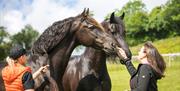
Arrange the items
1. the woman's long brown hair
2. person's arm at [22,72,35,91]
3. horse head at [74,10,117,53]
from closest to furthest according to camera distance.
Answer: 1. person's arm at [22,72,35,91]
2. the woman's long brown hair
3. horse head at [74,10,117,53]

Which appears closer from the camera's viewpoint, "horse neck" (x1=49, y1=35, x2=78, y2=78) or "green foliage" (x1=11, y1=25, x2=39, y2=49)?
"horse neck" (x1=49, y1=35, x2=78, y2=78)

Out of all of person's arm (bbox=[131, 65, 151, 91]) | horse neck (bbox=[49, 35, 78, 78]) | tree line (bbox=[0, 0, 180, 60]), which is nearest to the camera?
person's arm (bbox=[131, 65, 151, 91])

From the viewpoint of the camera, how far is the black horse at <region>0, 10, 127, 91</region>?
6270mm

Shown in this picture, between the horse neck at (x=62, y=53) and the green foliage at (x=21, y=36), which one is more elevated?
the green foliage at (x=21, y=36)

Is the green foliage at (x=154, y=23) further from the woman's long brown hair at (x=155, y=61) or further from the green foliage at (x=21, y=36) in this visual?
the woman's long brown hair at (x=155, y=61)

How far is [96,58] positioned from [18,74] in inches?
115

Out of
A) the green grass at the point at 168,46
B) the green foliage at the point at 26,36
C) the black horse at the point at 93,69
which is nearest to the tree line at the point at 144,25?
the green foliage at the point at 26,36

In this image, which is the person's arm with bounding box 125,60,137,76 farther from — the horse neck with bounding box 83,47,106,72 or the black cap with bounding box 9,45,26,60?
the black cap with bounding box 9,45,26,60

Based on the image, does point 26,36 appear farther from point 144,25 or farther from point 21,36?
point 144,25

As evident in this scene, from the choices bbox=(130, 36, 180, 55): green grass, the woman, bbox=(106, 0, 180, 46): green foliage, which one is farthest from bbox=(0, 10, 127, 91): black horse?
bbox=(106, 0, 180, 46): green foliage

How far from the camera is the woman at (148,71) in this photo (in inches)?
216

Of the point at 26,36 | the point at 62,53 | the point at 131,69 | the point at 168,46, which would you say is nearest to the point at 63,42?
the point at 62,53

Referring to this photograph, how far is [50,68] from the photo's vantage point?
6250mm

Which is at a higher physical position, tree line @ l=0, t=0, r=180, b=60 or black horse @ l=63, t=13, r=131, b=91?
tree line @ l=0, t=0, r=180, b=60
